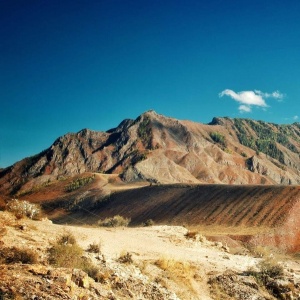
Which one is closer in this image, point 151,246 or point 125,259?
point 125,259

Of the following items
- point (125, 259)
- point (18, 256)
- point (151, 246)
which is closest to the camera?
point (18, 256)

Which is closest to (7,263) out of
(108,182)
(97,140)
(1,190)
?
(108,182)

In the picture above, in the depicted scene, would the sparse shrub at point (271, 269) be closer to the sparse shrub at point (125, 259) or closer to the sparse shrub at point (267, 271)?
the sparse shrub at point (267, 271)

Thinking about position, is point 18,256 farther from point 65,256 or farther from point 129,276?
point 129,276

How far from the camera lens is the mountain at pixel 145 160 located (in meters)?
127

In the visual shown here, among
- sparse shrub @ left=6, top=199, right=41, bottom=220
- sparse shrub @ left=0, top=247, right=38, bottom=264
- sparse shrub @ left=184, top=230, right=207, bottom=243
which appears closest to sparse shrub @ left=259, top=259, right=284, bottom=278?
sparse shrub @ left=184, top=230, right=207, bottom=243

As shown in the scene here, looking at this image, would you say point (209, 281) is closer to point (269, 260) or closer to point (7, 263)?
point (269, 260)

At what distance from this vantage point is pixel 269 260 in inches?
629

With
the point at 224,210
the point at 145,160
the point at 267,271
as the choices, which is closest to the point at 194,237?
the point at 267,271

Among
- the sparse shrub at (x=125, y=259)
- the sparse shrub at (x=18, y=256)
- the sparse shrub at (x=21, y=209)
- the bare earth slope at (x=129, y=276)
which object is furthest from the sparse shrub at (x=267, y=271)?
the sparse shrub at (x=21, y=209)

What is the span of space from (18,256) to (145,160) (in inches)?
4515

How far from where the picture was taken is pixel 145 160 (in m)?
126

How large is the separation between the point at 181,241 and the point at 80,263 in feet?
39.9

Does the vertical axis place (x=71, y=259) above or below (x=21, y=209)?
below
